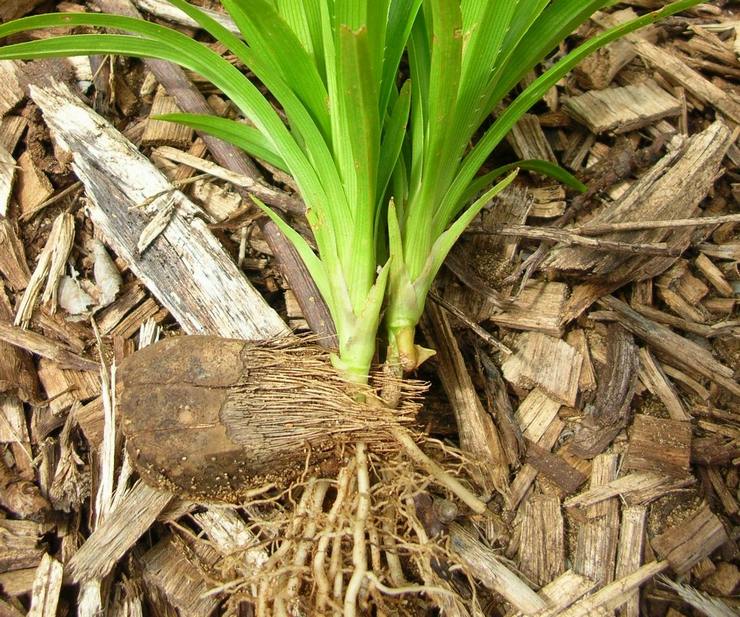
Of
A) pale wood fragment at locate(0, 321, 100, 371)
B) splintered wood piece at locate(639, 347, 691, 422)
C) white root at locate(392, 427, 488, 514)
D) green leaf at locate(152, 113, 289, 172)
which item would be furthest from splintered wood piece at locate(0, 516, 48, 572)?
splintered wood piece at locate(639, 347, 691, 422)

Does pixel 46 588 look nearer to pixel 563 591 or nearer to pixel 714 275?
pixel 563 591

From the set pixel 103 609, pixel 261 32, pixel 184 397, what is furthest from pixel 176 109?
pixel 103 609

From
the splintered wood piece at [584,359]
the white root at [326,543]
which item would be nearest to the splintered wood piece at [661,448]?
the splintered wood piece at [584,359]

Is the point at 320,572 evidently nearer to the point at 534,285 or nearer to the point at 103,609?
the point at 103,609

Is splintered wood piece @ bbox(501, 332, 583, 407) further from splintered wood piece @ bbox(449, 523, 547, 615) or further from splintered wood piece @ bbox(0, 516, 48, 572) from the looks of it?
splintered wood piece @ bbox(0, 516, 48, 572)

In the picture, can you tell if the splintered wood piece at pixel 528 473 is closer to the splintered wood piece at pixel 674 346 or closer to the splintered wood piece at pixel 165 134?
the splintered wood piece at pixel 674 346

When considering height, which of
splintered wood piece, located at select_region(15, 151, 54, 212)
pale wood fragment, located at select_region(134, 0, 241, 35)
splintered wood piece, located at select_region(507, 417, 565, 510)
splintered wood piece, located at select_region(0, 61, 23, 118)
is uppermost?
pale wood fragment, located at select_region(134, 0, 241, 35)

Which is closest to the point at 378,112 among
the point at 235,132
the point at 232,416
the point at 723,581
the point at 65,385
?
the point at 235,132
